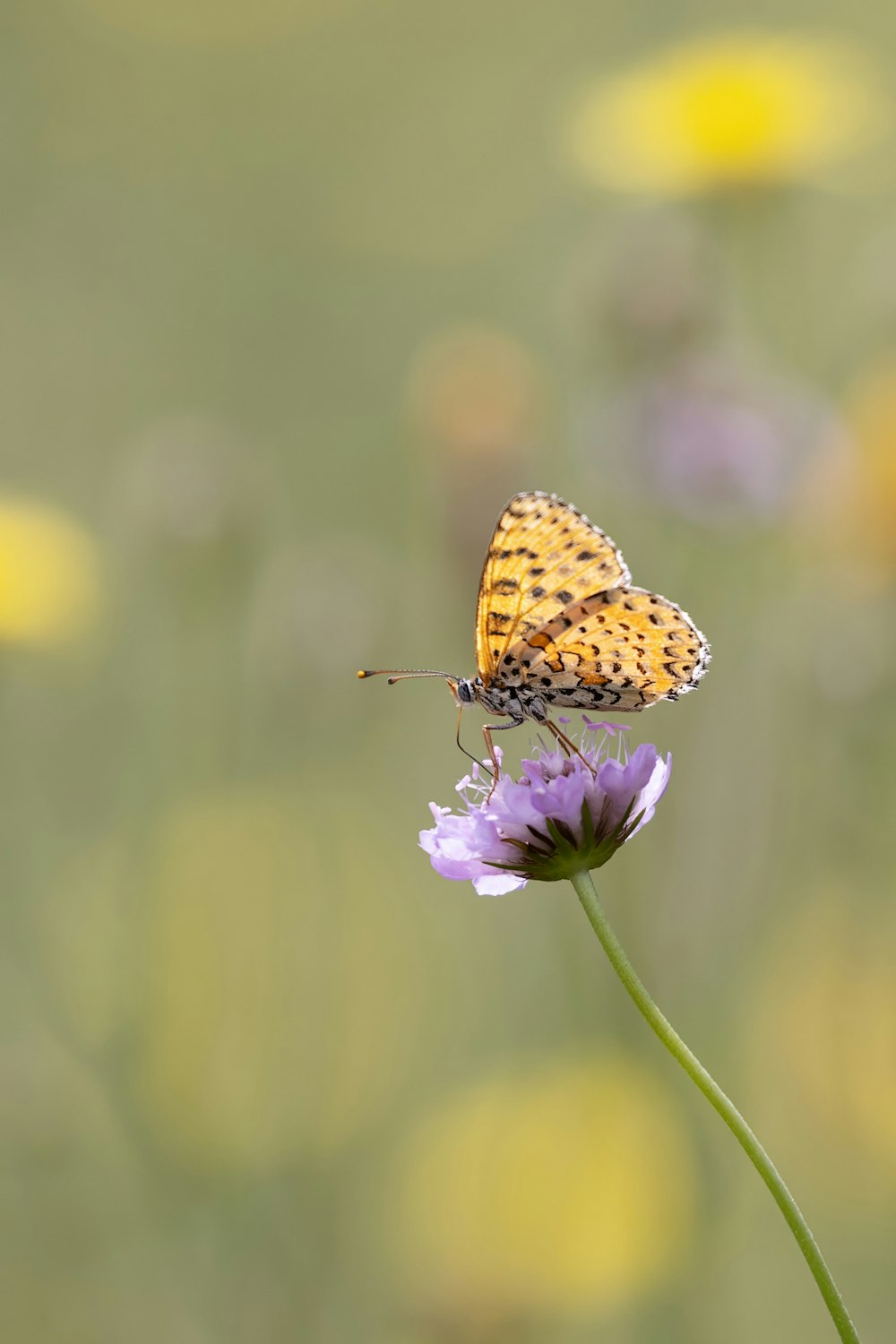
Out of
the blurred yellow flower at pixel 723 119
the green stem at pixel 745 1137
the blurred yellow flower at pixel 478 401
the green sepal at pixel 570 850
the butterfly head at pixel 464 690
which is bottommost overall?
the blurred yellow flower at pixel 478 401

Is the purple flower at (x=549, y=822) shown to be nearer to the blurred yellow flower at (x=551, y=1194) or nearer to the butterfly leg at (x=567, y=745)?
the butterfly leg at (x=567, y=745)

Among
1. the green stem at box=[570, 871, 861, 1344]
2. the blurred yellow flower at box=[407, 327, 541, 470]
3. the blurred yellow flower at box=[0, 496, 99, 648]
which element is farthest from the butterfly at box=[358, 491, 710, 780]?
the blurred yellow flower at box=[0, 496, 99, 648]

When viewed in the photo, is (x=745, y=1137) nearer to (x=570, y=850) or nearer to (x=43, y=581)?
(x=570, y=850)

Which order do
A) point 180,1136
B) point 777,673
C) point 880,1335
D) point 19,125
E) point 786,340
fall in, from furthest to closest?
1. point 19,125
2. point 786,340
3. point 777,673
4. point 180,1136
5. point 880,1335

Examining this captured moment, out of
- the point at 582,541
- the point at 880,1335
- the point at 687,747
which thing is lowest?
the point at 880,1335

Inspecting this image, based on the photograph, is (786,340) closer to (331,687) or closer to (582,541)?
(331,687)

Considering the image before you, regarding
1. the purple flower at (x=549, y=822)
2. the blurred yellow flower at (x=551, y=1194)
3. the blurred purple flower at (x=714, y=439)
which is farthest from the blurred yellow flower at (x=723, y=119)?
the purple flower at (x=549, y=822)

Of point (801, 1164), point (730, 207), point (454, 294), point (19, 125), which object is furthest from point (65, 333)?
point (801, 1164)
